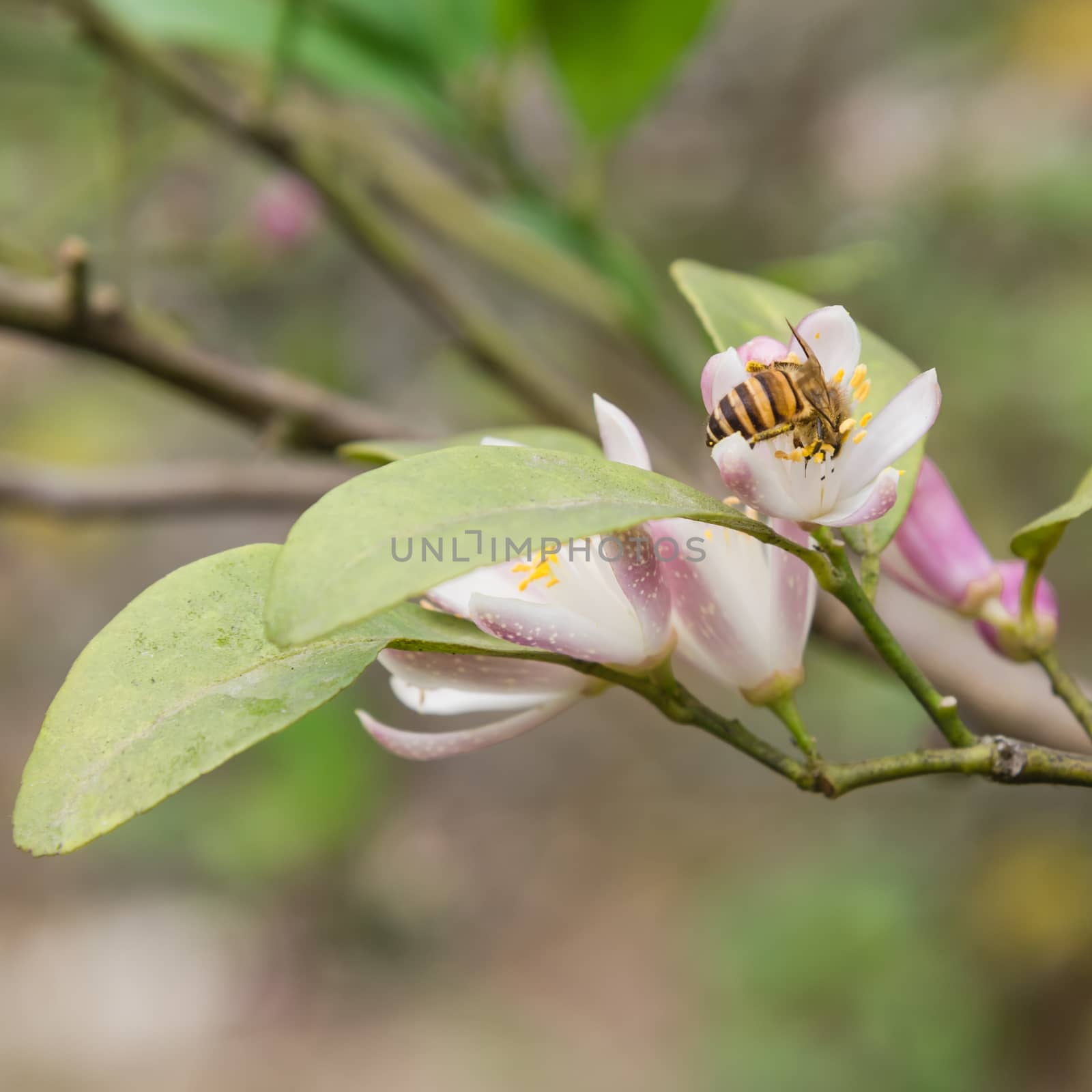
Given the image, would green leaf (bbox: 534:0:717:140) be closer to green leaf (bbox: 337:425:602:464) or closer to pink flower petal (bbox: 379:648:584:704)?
green leaf (bbox: 337:425:602:464)

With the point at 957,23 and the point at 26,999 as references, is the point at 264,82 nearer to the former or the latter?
the point at 957,23

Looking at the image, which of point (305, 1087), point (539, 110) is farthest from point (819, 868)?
point (539, 110)

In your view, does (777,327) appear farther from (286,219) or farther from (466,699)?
(286,219)

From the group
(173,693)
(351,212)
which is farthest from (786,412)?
(351,212)

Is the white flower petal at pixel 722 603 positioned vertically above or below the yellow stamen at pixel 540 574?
above

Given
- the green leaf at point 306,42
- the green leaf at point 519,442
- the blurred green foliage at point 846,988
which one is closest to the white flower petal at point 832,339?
the green leaf at point 519,442

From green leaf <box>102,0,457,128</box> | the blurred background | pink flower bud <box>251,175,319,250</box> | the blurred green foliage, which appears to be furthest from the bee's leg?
the blurred green foliage

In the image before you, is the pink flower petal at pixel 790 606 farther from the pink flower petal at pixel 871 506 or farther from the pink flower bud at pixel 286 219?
the pink flower bud at pixel 286 219
